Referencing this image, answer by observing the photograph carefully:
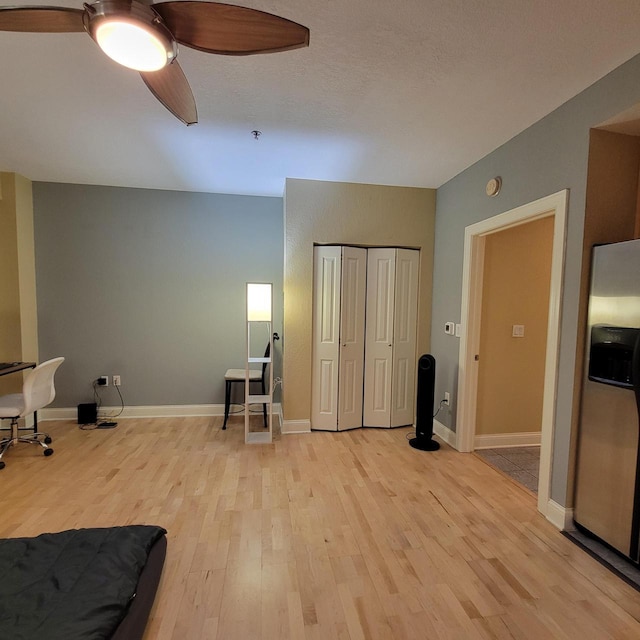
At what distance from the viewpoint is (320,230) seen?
3.54 meters

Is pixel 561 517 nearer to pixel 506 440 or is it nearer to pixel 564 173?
pixel 506 440

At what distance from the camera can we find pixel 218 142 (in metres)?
A: 2.72

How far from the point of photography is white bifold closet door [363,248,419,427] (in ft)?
12.0

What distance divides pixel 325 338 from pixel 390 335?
2.34ft

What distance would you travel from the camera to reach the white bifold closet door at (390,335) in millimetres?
3672

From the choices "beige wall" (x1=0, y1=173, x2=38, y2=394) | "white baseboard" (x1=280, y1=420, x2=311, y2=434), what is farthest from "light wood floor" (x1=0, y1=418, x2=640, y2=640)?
"beige wall" (x1=0, y1=173, x2=38, y2=394)

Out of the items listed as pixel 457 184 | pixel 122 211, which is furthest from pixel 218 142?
pixel 457 184

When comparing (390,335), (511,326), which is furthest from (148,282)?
(511,326)

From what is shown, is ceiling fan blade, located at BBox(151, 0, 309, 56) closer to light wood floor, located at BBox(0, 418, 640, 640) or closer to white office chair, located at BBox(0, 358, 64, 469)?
light wood floor, located at BBox(0, 418, 640, 640)

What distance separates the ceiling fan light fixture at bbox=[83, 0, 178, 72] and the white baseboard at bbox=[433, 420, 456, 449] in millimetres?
3501

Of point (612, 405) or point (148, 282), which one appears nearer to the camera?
point (612, 405)

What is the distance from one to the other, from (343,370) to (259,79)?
265 cm

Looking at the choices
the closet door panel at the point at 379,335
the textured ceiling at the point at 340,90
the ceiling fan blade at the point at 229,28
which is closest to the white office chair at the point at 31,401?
the textured ceiling at the point at 340,90

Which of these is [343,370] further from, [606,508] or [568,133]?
[568,133]
